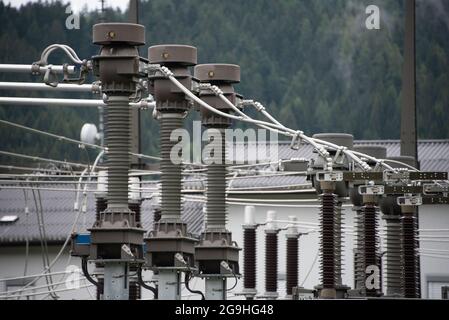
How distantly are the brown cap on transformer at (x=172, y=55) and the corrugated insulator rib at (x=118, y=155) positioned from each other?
205 centimetres

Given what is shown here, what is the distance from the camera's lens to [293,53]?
114000mm

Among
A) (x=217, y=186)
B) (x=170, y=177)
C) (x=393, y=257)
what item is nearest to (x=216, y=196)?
(x=217, y=186)

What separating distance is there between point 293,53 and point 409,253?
264 ft

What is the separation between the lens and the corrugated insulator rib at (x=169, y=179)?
2920cm

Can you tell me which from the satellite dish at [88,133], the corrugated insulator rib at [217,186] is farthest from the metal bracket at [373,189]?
the satellite dish at [88,133]

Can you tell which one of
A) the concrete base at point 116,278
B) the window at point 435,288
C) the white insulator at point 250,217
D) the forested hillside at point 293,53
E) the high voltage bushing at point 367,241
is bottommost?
the window at point 435,288

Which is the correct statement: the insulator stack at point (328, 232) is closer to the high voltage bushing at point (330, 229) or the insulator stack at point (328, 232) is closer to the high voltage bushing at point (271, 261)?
the high voltage bushing at point (330, 229)

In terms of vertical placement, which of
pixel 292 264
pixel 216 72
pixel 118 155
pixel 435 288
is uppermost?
pixel 216 72

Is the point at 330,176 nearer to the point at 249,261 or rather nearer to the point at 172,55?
the point at 172,55

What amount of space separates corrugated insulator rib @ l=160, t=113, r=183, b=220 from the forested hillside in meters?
51.4

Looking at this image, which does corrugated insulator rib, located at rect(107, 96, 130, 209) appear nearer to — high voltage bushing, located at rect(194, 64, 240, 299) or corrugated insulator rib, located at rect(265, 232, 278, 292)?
high voltage bushing, located at rect(194, 64, 240, 299)

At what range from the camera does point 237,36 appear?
117250mm

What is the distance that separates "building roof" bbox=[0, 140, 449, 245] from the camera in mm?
54562

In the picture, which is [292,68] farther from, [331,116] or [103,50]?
[103,50]
